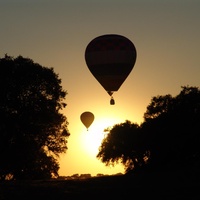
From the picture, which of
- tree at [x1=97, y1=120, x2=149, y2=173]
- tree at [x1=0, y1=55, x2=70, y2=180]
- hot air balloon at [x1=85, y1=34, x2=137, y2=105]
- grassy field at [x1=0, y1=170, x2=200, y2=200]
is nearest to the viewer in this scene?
grassy field at [x1=0, y1=170, x2=200, y2=200]

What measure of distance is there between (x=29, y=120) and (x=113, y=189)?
26604 mm

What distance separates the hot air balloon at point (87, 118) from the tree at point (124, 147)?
22165 mm

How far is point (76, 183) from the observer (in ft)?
186

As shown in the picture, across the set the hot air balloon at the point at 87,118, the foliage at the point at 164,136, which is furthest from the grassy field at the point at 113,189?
the foliage at the point at 164,136

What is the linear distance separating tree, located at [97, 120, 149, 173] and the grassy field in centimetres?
4100

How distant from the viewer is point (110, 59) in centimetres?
5941

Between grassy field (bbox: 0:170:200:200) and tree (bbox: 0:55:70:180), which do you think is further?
tree (bbox: 0:55:70:180)

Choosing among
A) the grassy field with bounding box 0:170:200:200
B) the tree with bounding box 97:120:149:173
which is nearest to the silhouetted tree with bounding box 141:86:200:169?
the tree with bounding box 97:120:149:173

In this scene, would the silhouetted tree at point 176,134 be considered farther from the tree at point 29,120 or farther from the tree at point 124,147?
the tree at point 29,120

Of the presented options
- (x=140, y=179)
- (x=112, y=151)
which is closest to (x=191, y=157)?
(x=112, y=151)

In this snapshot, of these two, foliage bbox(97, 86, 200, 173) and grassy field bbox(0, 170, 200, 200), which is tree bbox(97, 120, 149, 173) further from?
grassy field bbox(0, 170, 200, 200)

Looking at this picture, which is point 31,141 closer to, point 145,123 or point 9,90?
point 9,90

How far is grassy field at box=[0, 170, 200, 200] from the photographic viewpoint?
1845 inches

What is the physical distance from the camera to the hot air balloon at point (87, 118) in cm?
7662
